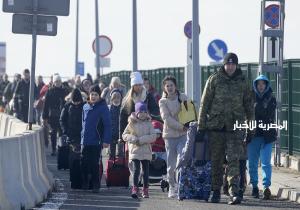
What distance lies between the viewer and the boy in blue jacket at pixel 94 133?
71.1 feet

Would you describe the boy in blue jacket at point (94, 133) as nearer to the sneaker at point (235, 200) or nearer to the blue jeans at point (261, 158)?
the blue jeans at point (261, 158)

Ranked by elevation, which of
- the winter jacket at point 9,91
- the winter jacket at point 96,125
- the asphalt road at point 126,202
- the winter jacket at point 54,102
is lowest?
the asphalt road at point 126,202

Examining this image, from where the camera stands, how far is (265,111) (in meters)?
20.8

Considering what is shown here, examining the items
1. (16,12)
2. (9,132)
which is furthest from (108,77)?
A: (16,12)

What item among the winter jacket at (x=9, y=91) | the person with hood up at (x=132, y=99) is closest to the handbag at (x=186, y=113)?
the person with hood up at (x=132, y=99)

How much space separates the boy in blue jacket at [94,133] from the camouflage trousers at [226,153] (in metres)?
2.35

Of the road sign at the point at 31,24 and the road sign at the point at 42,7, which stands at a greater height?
the road sign at the point at 42,7

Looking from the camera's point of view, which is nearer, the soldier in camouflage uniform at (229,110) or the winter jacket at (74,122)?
the soldier in camouflage uniform at (229,110)

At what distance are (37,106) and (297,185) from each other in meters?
17.7

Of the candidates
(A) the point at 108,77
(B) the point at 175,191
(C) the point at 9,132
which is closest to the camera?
(B) the point at 175,191

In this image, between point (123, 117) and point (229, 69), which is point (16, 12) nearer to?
point (123, 117)

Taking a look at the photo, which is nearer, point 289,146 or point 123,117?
point 123,117

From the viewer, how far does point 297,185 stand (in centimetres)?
2197

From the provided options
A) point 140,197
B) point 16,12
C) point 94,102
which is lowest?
point 140,197
